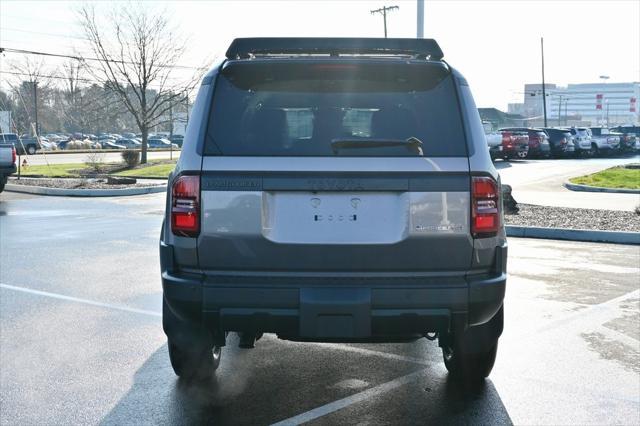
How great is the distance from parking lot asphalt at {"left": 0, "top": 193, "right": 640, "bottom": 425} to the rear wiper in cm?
160

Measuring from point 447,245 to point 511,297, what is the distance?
4016mm

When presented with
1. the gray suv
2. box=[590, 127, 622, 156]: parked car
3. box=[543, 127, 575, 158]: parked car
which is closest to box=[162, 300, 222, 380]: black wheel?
the gray suv

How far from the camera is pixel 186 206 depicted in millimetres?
3676

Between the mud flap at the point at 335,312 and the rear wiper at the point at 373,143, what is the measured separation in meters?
0.73

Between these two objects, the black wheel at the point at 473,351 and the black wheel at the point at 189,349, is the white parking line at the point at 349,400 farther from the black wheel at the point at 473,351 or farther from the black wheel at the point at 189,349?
the black wheel at the point at 189,349

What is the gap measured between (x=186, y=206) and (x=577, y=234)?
9.46 meters

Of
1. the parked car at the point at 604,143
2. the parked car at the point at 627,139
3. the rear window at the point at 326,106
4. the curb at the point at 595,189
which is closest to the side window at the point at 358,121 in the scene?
the rear window at the point at 326,106

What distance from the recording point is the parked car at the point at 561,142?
41.0 metres

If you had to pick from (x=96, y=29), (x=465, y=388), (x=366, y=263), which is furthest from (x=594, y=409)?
(x=96, y=29)

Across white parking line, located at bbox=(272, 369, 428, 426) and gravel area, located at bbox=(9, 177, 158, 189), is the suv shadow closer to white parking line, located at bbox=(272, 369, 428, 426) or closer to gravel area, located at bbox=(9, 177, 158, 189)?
white parking line, located at bbox=(272, 369, 428, 426)

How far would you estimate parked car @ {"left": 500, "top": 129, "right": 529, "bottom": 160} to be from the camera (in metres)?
36.2

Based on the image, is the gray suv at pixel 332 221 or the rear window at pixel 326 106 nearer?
the gray suv at pixel 332 221

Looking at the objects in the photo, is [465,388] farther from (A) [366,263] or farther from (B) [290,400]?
(A) [366,263]

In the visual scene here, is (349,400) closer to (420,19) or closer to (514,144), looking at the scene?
(420,19)
